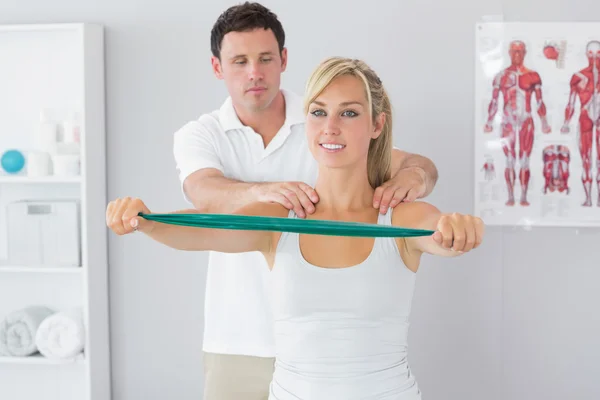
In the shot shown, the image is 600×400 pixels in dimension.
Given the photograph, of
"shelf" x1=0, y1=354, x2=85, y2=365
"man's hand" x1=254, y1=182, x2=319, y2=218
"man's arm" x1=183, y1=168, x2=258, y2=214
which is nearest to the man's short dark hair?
"man's arm" x1=183, y1=168, x2=258, y2=214

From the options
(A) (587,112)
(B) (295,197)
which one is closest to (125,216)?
(B) (295,197)

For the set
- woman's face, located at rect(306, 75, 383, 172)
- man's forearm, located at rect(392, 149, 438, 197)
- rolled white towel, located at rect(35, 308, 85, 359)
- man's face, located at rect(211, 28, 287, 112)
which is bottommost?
rolled white towel, located at rect(35, 308, 85, 359)

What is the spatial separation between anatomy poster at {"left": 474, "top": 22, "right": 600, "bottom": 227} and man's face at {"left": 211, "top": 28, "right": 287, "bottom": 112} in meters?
1.05

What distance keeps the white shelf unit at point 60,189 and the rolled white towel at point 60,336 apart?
0.03 metres

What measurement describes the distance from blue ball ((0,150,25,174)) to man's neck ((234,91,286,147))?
121cm

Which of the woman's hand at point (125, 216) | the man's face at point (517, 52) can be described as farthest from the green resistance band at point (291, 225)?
the man's face at point (517, 52)

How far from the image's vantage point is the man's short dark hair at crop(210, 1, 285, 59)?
2.25 meters

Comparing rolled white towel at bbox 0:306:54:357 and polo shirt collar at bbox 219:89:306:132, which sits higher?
polo shirt collar at bbox 219:89:306:132

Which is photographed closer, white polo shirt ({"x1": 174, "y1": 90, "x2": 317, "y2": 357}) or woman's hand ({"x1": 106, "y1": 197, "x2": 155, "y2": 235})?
woman's hand ({"x1": 106, "y1": 197, "x2": 155, "y2": 235})

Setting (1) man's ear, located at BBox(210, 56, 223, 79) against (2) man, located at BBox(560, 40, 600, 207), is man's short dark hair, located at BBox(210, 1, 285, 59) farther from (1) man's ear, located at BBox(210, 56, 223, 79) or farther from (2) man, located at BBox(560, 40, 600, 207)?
(2) man, located at BBox(560, 40, 600, 207)

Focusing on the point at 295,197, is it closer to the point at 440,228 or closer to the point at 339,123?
the point at 339,123

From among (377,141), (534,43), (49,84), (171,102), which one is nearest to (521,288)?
(534,43)

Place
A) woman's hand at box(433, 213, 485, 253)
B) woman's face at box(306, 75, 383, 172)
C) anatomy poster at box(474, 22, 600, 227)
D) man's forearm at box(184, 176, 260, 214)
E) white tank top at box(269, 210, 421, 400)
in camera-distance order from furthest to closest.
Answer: anatomy poster at box(474, 22, 600, 227) → man's forearm at box(184, 176, 260, 214) → woman's face at box(306, 75, 383, 172) → white tank top at box(269, 210, 421, 400) → woman's hand at box(433, 213, 485, 253)

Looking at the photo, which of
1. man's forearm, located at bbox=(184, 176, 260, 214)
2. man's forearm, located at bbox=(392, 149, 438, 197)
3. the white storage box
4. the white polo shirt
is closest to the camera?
man's forearm, located at bbox=(184, 176, 260, 214)
